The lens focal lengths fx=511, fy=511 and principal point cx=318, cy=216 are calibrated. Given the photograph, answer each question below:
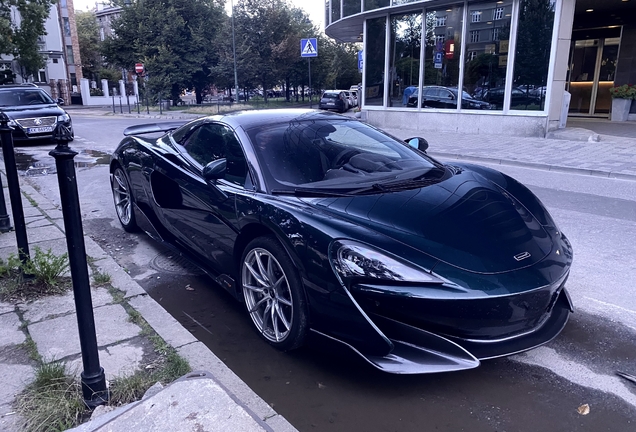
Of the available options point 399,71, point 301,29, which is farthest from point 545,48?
point 301,29

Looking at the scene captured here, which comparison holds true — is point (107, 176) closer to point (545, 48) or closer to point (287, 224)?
point (287, 224)

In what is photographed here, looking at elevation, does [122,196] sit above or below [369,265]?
below

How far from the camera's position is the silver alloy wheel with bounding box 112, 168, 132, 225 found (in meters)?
5.61

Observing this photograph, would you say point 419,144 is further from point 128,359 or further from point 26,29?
point 26,29

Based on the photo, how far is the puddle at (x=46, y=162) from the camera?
10.1 metres

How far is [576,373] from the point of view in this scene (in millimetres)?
2963

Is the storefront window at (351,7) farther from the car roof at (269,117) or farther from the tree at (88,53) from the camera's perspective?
the tree at (88,53)

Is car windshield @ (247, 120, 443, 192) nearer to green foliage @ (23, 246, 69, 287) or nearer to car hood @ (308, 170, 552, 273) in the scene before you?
car hood @ (308, 170, 552, 273)

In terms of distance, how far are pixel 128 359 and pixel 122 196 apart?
3.27 metres

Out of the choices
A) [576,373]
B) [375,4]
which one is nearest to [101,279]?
[576,373]

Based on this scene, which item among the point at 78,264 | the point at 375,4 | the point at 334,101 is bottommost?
the point at 334,101

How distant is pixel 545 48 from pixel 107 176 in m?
11.5

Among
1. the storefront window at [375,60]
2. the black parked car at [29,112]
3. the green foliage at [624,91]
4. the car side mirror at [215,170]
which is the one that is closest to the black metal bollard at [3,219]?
the car side mirror at [215,170]

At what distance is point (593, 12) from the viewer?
1814 cm
